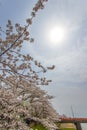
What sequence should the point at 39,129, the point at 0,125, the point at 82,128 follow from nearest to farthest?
the point at 0,125 → the point at 82,128 → the point at 39,129

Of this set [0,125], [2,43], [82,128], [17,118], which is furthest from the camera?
[82,128]

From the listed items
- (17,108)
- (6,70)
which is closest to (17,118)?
(17,108)

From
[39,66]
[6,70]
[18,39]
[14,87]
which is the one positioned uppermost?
[18,39]

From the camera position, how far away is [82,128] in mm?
12969

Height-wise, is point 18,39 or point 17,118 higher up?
point 18,39

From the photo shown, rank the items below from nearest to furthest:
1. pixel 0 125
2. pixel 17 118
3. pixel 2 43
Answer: pixel 0 125, pixel 17 118, pixel 2 43

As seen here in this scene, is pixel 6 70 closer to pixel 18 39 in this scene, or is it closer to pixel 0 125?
pixel 18 39

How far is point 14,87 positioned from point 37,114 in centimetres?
837

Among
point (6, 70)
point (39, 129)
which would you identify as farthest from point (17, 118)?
point (39, 129)

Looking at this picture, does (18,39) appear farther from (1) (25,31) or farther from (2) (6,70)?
(2) (6,70)

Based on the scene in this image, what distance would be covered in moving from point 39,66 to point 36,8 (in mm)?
1701

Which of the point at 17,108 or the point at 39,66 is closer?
the point at 17,108

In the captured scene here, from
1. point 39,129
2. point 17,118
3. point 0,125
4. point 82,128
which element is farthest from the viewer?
point 39,129

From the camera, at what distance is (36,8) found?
5.80 meters
